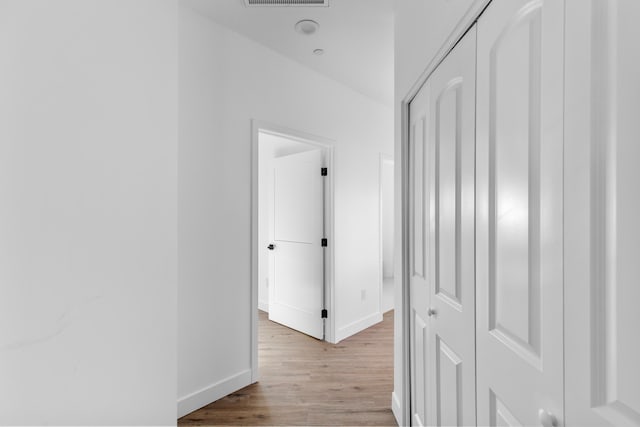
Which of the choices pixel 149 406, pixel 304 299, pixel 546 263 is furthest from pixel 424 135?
pixel 304 299

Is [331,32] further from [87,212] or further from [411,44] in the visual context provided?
[87,212]

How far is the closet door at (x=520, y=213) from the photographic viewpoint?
674 millimetres

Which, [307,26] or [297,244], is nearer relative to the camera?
[307,26]

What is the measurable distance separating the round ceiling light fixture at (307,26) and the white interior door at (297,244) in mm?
1152

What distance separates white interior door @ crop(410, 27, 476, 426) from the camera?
1.08m

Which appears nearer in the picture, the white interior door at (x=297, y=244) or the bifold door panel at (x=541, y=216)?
the bifold door panel at (x=541, y=216)

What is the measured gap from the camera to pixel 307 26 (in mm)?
2281

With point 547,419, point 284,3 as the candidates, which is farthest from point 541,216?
point 284,3

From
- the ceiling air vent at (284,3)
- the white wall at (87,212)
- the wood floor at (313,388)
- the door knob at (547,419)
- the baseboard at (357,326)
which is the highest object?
the ceiling air vent at (284,3)

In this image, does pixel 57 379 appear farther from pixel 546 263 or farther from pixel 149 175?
pixel 546 263

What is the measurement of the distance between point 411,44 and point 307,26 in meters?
0.96

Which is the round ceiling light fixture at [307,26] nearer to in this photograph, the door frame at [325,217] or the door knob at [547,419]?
the door frame at [325,217]

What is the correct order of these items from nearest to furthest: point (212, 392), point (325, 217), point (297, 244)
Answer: point (212, 392), point (325, 217), point (297, 244)

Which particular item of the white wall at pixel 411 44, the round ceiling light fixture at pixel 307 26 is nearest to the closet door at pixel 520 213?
the white wall at pixel 411 44
